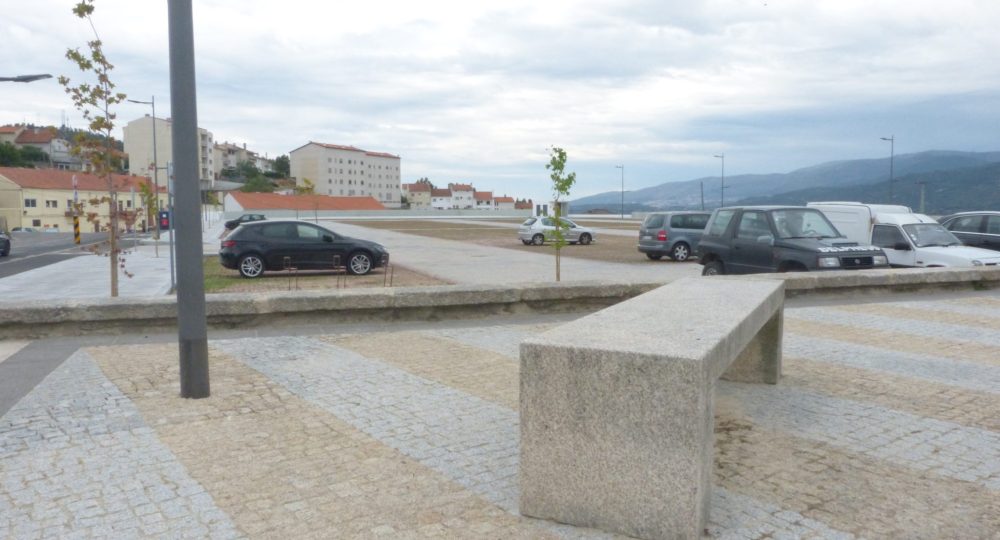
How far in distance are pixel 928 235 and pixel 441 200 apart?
580 feet

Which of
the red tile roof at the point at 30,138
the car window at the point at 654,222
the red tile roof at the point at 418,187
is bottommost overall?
the car window at the point at 654,222

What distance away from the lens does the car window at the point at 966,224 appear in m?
18.2

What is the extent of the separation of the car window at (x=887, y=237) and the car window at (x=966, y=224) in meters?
3.14

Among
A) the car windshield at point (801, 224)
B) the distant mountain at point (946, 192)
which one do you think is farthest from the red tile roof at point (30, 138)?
the car windshield at point (801, 224)

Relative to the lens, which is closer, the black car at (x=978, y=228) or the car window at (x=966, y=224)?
the black car at (x=978, y=228)

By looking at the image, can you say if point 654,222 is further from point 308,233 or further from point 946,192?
point 946,192

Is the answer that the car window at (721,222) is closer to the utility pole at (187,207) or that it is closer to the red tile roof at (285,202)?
the utility pole at (187,207)

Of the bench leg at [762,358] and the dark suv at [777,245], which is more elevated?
the dark suv at [777,245]

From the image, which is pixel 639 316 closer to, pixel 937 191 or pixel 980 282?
pixel 980 282

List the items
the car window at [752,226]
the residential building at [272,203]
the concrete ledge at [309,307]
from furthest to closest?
the residential building at [272,203] < the car window at [752,226] < the concrete ledge at [309,307]

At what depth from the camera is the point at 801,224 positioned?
42.4 feet

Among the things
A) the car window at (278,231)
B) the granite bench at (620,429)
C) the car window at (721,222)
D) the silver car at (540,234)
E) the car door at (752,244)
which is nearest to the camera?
the granite bench at (620,429)

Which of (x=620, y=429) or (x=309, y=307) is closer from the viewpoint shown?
(x=620, y=429)

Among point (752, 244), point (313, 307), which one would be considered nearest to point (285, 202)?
point (752, 244)
